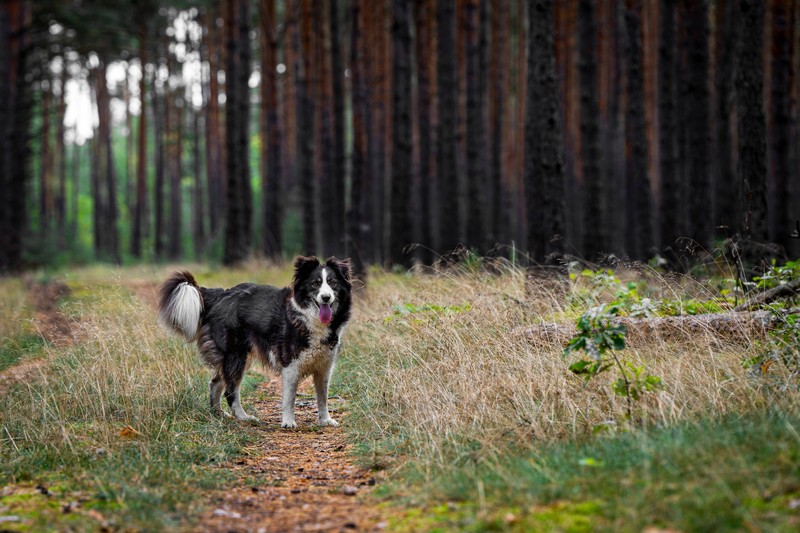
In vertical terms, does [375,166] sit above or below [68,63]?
below

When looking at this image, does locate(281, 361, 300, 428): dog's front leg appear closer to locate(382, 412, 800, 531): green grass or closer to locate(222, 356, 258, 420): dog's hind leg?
locate(222, 356, 258, 420): dog's hind leg

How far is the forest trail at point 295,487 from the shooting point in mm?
4129

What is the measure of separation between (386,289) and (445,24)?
10.4 metres

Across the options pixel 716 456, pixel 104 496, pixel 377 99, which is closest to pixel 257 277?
pixel 104 496

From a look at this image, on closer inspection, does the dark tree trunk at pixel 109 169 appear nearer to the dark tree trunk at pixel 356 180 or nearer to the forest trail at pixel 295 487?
the dark tree trunk at pixel 356 180

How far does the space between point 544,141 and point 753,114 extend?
294cm

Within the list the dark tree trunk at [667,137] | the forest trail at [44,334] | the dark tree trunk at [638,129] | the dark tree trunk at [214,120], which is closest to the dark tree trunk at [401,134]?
the dark tree trunk at [638,129]

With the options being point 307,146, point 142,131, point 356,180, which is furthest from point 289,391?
point 142,131

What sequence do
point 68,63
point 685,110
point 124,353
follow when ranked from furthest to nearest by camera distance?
point 68,63 < point 685,110 < point 124,353

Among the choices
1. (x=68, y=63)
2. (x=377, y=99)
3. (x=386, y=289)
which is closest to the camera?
(x=386, y=289)

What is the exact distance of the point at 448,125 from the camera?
1995cm

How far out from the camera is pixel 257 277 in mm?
15125

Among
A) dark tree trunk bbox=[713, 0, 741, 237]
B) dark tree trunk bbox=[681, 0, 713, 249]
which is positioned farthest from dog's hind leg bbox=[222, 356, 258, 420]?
dark tree trunk bbox=[713, 0, 741, 237]

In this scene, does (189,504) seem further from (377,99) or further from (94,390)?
(377,99)
